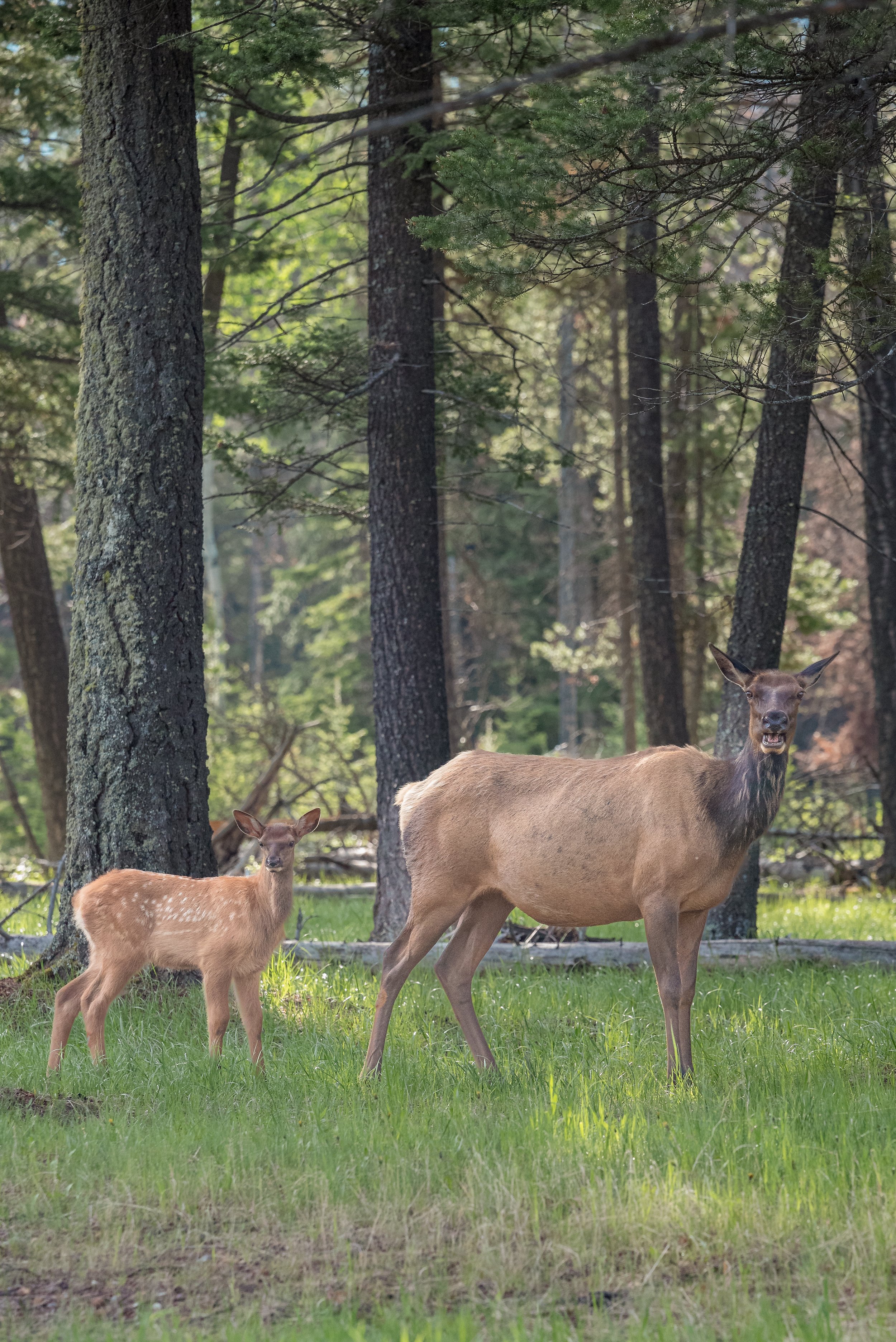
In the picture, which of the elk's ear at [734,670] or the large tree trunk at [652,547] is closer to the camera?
the elk's ear at [734,670]

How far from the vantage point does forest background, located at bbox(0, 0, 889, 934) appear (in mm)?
7477

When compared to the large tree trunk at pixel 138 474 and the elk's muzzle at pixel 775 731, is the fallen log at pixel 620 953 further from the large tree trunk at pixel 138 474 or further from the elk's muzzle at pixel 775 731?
the elk's muzzle at pixel 775 731

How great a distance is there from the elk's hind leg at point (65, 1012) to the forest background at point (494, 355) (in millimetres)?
4385

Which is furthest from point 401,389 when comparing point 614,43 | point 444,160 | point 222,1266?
point 222,1266

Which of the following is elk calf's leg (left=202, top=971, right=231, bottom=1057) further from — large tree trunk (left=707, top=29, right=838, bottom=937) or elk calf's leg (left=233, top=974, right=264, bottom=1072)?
large tree trunk (left=707, top=29, right=838, bottom=937)

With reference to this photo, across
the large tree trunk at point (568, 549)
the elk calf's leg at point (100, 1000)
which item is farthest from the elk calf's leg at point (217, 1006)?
the large tree trunk at point (568, 549)

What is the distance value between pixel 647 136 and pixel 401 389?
3.13 metres

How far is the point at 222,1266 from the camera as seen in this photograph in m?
4.45

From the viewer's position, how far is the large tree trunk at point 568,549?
83.6ft

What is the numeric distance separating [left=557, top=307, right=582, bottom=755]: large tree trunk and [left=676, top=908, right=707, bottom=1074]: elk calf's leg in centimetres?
1660

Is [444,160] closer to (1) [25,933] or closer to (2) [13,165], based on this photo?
(1) [25,933]

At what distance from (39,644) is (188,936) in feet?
31.0

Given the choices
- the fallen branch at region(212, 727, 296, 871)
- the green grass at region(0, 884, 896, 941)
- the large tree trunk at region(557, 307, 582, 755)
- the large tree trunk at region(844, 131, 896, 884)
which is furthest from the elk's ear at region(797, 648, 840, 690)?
the large tree trunk at region(557, 307, 582, 755)

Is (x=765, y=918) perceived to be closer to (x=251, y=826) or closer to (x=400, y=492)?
(x=400, y=492)
